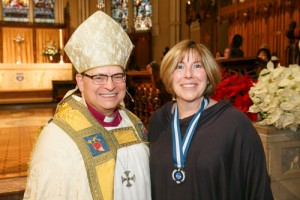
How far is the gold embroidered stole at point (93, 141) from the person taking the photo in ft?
5.41

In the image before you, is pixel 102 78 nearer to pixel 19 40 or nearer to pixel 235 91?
pixel 235 91

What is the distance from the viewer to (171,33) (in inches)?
548

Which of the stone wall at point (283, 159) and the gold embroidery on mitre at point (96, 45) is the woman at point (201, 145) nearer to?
the gold embroidery on mitre at point (96, 45)

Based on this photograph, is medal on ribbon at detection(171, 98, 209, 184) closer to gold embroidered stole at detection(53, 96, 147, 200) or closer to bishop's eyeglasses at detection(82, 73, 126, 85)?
gold embroidered stole at detection(53, 96, 147, 200)

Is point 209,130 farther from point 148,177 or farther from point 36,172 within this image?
point 36,172

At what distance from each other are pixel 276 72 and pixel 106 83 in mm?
1112

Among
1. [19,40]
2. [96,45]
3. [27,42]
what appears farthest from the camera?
[27,42]

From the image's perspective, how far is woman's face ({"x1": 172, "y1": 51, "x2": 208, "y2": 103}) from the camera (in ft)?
5.89

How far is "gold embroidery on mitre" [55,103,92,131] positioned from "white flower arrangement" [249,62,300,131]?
1133 millimetres

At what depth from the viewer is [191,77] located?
1797 millimetres

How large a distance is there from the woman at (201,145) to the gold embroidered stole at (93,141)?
9.9 inches

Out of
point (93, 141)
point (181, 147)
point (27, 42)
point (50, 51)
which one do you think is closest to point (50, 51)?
point (50, 51)

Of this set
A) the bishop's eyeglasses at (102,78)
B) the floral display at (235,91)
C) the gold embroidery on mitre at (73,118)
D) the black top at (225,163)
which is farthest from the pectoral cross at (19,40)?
the black top at (225,163)

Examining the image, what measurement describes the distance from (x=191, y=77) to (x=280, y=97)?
69 centimetres
